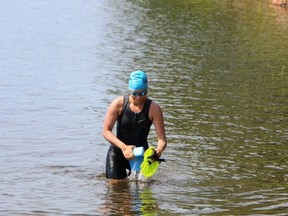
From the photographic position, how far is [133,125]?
35.6 ft

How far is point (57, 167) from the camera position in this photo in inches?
504

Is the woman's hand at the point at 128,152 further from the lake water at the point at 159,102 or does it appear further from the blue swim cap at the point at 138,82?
the blue swim cap at the point at 138,82

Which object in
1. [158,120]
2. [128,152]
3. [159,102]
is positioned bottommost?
[159,102]

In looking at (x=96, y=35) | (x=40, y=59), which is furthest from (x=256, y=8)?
(x=40, y=59)

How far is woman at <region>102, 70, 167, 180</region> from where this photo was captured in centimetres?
1052

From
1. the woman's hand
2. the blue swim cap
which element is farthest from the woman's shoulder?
the woman's hand

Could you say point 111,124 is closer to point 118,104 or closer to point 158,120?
point 118,104

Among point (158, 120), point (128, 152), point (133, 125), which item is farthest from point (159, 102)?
point (128, 152)

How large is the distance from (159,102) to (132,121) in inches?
292

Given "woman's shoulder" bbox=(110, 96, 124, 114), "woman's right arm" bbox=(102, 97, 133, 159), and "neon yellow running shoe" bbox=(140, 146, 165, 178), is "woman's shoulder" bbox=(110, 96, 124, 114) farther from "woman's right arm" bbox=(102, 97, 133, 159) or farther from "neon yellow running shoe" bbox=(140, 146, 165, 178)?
"neon yellow running shoe" bbox=(140, 146, 165, 178)

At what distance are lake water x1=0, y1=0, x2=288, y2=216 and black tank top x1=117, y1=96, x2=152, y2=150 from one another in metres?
0.62

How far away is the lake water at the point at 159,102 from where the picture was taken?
1080cm

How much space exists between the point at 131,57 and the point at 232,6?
1829 cm

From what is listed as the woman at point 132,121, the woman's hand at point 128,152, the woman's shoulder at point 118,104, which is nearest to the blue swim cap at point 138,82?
the woman at point 132,121
